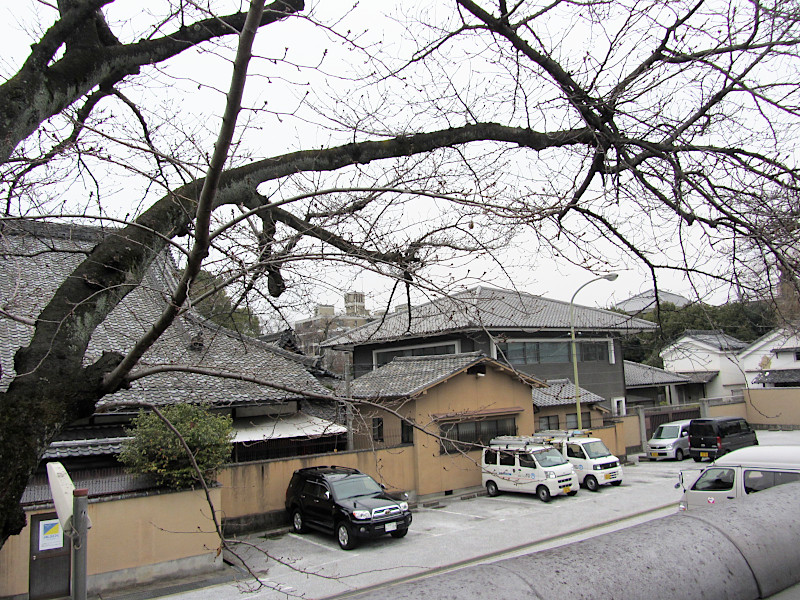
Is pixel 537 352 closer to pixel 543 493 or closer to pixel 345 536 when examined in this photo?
pixel 543 493

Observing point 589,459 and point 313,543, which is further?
point 589,459

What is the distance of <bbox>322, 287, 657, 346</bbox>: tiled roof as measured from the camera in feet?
12.3

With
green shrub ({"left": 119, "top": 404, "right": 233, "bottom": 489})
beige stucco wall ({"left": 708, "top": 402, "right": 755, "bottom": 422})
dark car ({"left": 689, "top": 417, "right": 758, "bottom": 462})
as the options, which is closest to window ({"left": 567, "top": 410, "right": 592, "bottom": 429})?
dark car ({"left": 689, "top": 417, "right": 758, "bottom": 462})

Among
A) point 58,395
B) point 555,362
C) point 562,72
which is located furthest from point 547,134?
point 555,362

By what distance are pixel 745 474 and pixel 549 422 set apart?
12741mm

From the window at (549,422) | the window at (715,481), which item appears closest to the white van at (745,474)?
the window at (715,481)

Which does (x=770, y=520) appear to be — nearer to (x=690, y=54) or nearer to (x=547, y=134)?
(x=547, y=134)

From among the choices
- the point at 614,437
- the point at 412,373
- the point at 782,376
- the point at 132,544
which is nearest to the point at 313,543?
the point at 132,544

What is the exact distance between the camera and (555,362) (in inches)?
1014

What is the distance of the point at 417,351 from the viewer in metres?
24.8

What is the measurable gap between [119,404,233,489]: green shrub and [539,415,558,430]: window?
49.6 feet

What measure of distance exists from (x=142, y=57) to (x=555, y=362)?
77.7 feet

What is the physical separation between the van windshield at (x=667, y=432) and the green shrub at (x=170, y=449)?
63.9 feet

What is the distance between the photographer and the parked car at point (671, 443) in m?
23.1
